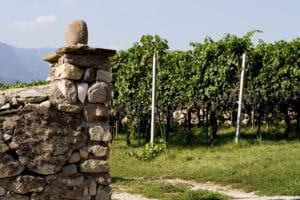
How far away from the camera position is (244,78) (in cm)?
1484

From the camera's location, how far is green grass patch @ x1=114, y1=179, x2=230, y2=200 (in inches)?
324

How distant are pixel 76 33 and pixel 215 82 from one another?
34.9 ft

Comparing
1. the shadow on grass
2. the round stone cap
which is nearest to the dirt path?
the round stone cap

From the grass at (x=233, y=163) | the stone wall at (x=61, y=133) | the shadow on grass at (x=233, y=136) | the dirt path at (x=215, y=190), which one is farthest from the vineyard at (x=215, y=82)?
the stone wall at (x=61, y=133)

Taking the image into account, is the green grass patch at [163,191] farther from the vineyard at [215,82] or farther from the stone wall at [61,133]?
the vineyard at [215,82]

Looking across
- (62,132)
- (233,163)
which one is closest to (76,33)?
(62,132)

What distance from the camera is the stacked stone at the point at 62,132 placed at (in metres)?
4.91

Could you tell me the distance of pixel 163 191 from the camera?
8.90 metres

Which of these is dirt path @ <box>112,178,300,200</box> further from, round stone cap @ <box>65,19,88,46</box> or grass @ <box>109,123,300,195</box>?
round stone cap @ <box>65,19,88,46</box>

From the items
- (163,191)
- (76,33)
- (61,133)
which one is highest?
(76,33)

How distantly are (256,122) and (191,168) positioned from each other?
20.2 feet

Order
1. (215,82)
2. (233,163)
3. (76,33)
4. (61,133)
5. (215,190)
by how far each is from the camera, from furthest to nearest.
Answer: (215,82), (233,163), (215,190), (76,33), (61,133)

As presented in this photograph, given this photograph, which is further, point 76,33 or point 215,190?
point 215,190

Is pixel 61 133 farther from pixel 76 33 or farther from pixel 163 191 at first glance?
pixel 163 191
